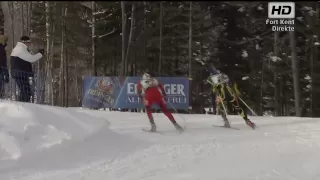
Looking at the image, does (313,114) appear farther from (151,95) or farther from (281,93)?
(151,95)

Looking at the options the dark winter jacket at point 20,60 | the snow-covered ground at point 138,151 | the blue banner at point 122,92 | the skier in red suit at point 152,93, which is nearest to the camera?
the snow-covered ground at point 138,151

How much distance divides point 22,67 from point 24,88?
1.85ft

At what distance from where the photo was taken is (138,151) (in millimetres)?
9297

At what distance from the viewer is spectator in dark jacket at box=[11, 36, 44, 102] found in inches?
478

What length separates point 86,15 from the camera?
102ft

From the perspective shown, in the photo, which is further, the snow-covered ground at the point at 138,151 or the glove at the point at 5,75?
the glove at the point at 5,75

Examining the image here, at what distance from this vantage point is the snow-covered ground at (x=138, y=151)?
7496mm

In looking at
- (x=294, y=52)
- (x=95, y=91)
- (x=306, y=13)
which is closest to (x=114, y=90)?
(x=95, y=91)

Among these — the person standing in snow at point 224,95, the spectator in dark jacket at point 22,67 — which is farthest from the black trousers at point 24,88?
the person standing in snow at point 224,95

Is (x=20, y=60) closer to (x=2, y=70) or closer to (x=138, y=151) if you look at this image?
(x=2, y=70)
